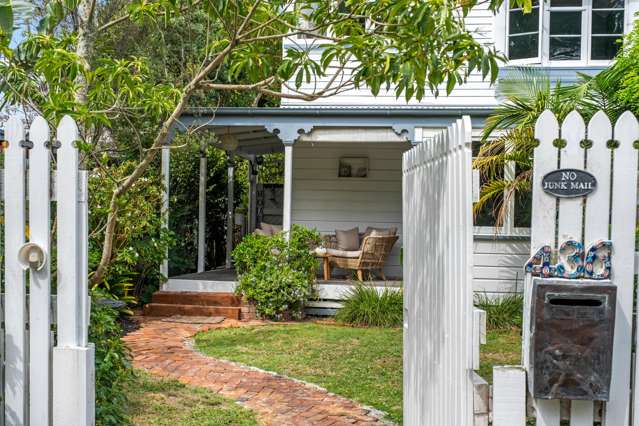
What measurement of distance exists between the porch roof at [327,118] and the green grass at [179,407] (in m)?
5.44

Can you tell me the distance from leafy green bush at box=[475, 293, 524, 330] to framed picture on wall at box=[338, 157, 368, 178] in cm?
391

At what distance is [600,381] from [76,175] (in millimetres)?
2439

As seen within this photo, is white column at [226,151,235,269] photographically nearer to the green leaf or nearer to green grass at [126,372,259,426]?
green grass at [126,372,259,426]

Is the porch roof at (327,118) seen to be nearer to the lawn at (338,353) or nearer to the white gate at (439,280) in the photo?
the lawn at (338,353)

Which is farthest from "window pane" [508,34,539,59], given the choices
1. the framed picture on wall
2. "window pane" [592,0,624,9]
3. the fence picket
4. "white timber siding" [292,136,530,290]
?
the fence picket

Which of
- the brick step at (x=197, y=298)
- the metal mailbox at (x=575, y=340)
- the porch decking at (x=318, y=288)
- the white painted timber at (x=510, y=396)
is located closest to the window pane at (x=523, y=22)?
the porch decking at (x=318, y=288)

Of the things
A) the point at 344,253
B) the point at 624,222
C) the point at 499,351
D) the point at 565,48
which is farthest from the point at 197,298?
the point at 624,222

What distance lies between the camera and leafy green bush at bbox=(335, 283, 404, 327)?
31.5ft

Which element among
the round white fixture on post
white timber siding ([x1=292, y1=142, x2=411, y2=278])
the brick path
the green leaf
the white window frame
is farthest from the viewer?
white timber siding ([x1=292, y1=142, x2=411, y2=278])

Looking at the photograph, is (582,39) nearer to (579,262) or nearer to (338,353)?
(338,353)

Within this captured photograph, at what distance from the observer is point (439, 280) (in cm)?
309

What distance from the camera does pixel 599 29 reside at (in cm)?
1112

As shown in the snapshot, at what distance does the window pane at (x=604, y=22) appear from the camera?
1109cm

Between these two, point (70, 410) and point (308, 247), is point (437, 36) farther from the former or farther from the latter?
point (308, 247)
